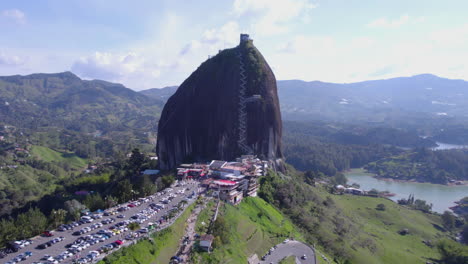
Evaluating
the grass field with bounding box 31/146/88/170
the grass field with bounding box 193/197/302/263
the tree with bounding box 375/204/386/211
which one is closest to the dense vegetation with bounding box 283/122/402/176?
the tree with bounding box 375/204/386/211

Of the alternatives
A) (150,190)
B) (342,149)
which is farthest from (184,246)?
(342,149)

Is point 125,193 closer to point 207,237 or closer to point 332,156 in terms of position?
point 207,237

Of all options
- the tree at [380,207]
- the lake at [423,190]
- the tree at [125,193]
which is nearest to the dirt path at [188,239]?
the tree at [125,193]

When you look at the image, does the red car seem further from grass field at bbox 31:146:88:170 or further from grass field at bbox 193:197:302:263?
grass field at bbox 31:146:88:170

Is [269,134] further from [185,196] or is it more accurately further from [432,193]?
[432,193]

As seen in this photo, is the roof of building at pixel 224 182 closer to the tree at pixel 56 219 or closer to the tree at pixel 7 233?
the tree at pixel 56 219
